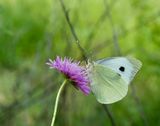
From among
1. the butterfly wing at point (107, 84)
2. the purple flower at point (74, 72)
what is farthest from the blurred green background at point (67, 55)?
the purple flower at point (74, 72)

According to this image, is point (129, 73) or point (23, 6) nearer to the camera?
point (129, 73)

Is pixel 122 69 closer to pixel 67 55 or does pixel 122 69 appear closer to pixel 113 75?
pixel 113 75

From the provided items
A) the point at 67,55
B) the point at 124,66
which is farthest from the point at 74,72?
the point at 67,55

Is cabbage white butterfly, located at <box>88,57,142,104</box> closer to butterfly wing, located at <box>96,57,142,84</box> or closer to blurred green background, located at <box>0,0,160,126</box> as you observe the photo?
butterfly wing, located at <box>96,57,142,84</box>

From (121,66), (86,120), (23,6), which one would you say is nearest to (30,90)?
(86,120)

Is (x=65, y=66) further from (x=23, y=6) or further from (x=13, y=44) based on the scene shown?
(x=23, y=6)

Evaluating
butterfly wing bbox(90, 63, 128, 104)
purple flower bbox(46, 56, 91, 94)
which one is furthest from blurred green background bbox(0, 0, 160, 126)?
purple flower bbox(46, 56, 91, 94)

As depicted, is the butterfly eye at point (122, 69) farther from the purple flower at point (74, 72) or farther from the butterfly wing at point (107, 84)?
the purple flower at point (74, 72)
